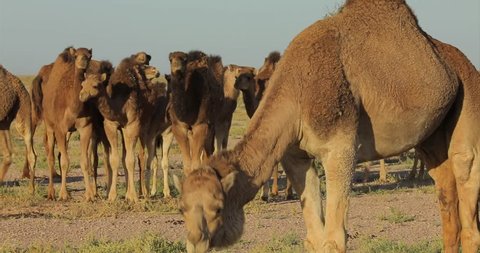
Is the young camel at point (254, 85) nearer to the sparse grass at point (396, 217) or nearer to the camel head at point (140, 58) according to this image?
the camel head at point (140, 58)

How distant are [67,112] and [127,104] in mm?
1045

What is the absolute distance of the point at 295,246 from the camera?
10055 mm

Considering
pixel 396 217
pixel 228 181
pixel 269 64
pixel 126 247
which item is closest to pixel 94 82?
pixel 269 64

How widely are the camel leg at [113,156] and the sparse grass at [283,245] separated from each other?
512cm

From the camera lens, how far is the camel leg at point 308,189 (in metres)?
7.50

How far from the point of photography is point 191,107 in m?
14.9

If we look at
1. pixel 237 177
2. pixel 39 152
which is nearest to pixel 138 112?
pixel 237 177

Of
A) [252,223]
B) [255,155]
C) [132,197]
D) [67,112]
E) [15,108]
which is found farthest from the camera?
[15,108]

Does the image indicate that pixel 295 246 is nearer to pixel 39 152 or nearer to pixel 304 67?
pixel 304 67

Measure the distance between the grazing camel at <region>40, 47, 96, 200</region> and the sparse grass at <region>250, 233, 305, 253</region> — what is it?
5596mm

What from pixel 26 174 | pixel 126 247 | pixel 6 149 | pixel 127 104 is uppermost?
pixel 127 104

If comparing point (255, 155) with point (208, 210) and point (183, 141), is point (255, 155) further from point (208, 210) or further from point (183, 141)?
point (183, 141)

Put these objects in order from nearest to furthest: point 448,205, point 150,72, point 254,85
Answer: point 448,205 → point 150,72 → point 254,85

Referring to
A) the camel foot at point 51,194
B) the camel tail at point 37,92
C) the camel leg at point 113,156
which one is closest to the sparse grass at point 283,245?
the camel leg at point 113,156
